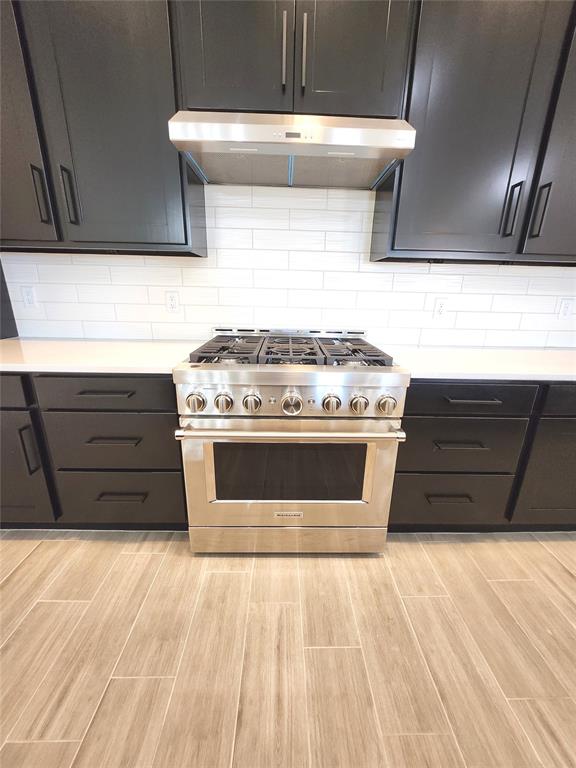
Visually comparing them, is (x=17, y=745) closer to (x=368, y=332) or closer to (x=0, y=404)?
(x=0, y=404)

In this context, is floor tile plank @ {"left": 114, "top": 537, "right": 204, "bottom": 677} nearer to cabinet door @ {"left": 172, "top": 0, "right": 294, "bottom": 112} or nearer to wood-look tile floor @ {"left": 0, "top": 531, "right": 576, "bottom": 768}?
wood-look tile floor @ {"left": 0, "top": 531, "right": 576, "bottom": 768}

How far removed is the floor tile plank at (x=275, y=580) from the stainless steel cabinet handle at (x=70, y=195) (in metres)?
1.83

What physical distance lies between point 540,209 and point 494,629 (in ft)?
5.98

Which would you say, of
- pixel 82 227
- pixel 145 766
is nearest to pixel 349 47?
pixel 82 227

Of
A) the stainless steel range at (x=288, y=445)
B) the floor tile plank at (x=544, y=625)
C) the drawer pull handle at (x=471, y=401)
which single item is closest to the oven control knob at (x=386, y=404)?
the stainless steel range at (x=288, y=445)

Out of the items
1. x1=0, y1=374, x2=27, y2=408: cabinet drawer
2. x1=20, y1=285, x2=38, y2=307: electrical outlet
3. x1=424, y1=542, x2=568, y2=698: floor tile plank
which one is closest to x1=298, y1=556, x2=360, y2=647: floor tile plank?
x1=424, y1=542, x2=568, y2=698: floor tile plank

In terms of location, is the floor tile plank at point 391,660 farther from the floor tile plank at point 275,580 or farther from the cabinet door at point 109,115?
the cabinet door at point 109,115

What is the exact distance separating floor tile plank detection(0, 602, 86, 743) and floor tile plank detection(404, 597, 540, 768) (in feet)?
4.41

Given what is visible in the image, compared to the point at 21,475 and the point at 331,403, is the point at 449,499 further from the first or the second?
the point at 21,475

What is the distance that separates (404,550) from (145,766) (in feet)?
4.05

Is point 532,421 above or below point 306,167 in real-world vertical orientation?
below

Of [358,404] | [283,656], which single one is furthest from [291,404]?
[283,656]

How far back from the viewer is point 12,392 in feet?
4.40

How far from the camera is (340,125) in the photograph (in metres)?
1.16
